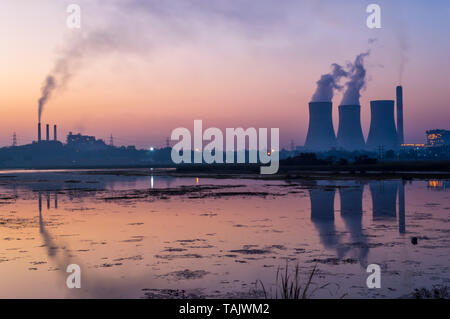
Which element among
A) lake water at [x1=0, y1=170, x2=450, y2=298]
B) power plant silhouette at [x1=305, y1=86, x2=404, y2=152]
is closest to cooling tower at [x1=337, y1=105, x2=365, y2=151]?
power plant silhouette at [x1=305, y1=86, x2=404, y2=152]

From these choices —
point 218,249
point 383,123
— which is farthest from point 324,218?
point 383,123

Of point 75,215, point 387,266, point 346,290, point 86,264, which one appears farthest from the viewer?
point 75,215

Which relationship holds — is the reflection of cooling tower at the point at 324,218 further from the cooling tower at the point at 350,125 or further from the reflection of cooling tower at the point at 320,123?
the cooling tower at the point at 350,125

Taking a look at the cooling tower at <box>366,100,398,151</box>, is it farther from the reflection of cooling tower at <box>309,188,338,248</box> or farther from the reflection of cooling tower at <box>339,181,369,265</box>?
the reflection of cooling tower at <box>309,188,338,248</box>

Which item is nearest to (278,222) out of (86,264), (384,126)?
(86,264)

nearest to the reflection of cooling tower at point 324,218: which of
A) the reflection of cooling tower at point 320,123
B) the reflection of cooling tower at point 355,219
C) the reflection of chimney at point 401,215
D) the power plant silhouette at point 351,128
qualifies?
the reflection of cooling tower at point 355,219
